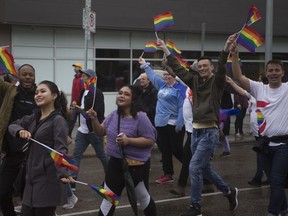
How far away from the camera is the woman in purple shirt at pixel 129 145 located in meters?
4.82

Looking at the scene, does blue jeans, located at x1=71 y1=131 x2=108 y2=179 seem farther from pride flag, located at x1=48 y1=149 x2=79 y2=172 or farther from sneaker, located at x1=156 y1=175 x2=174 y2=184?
pride flag, located at x1=48 y1=149 x2=79 y2=172

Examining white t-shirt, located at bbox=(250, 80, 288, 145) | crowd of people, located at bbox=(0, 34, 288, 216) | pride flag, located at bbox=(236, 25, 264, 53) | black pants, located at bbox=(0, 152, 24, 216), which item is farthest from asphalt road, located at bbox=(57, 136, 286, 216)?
pride flag, located at bbox=(236, 25, 264, 53)

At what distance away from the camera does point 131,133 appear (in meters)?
4.85

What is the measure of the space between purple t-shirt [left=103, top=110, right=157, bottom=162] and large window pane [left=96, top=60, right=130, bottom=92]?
13.1 m

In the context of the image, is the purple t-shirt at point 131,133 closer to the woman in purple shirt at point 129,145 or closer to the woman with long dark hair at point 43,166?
the woman in purple shirt at point 129,145

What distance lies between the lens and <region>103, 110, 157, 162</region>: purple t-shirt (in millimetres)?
4828

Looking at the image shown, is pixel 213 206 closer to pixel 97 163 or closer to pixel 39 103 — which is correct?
pixel 39 103

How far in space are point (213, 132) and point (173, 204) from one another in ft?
4.38

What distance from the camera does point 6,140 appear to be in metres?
5.34

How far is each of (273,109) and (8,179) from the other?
9.88ft

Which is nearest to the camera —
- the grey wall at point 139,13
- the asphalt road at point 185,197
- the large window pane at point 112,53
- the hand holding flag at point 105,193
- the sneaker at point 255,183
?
the hand holding flag at point 105,193

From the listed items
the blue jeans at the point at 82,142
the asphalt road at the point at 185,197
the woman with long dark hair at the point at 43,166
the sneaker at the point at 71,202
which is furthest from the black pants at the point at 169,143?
the woman with long dark hair at the point at 43,166

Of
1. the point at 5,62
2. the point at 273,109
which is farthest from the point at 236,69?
the point at 5,62

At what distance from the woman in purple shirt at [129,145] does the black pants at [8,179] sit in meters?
1.09
